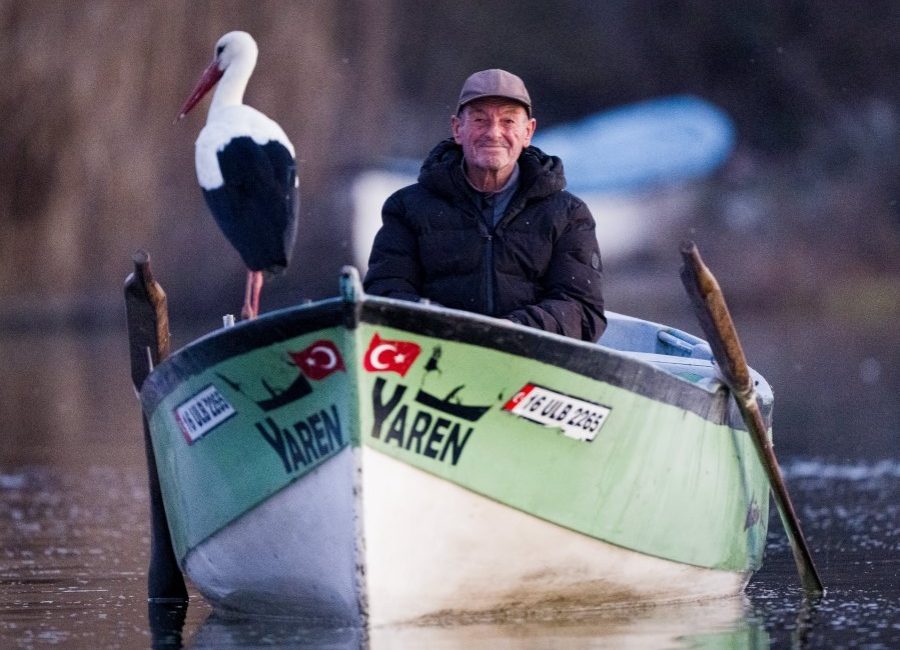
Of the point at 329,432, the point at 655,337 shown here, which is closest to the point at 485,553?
the point at 329,432

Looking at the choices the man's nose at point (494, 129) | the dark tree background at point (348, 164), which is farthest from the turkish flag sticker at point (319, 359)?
the dark tree background at point (348, 164)

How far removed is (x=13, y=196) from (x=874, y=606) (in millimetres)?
14891

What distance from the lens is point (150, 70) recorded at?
66.8 feet

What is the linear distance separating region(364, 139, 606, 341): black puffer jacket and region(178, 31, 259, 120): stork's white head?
Answer: 65cm

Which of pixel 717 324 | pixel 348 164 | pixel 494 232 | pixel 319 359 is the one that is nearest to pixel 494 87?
pixel 494 232

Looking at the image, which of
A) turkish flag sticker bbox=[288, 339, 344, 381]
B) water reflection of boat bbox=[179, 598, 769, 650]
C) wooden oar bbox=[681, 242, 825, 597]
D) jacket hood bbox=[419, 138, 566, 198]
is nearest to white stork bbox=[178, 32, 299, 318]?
turkish flag sticker bbox=[288, 339, 344, 381]

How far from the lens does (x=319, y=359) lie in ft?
20.7

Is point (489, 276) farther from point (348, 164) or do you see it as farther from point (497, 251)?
point (348, 164)

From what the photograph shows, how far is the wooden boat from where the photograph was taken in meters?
6.32

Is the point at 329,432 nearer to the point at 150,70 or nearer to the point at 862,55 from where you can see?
the point at 150,70

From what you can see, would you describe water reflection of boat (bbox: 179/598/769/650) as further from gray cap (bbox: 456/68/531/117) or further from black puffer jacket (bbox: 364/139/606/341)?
gray cap (bbox: 456/68/531/117)

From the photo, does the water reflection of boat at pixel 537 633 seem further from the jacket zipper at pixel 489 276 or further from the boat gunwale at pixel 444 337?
the jacket zipper at pixel 489 276

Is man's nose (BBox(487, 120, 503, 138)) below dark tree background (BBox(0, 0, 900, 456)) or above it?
below

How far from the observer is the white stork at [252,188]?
6.66 meters
